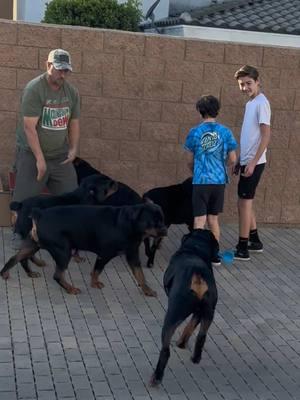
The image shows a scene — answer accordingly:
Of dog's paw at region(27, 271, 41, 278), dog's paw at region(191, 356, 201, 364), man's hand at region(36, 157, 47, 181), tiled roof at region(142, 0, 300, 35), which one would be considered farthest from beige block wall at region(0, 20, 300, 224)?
tiled roof at region(142, 0, 300, 35)

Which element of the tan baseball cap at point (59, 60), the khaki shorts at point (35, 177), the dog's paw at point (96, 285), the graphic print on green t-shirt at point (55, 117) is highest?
the tan baseball cap at point (59, 60)

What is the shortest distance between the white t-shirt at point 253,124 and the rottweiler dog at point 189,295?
87.6 inches

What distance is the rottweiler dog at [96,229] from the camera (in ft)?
18.6

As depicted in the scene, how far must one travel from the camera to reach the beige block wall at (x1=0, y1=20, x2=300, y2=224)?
7.73 meters

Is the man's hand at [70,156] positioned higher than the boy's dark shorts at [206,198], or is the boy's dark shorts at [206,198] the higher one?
the man's hand at [70,156]

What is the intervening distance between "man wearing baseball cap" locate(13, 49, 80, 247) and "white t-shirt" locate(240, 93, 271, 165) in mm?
1731

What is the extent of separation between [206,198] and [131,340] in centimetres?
194

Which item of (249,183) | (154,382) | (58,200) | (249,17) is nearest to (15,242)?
(58,200)

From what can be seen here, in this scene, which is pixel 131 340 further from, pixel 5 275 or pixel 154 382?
pixel 5 275

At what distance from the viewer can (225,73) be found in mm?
8195

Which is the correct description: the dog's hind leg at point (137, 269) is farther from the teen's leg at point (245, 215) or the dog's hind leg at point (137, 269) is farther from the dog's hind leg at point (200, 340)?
the teen's leg at point (245, 215)

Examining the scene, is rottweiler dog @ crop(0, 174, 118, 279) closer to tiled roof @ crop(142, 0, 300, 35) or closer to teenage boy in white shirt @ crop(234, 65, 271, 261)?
teenage boy in white shirt @ crop(234, 65, 271, 261)

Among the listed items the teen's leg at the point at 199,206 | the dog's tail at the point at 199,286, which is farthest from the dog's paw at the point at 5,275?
the dog's tail at the point at 199,286

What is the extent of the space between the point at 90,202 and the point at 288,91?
3.45 meters
